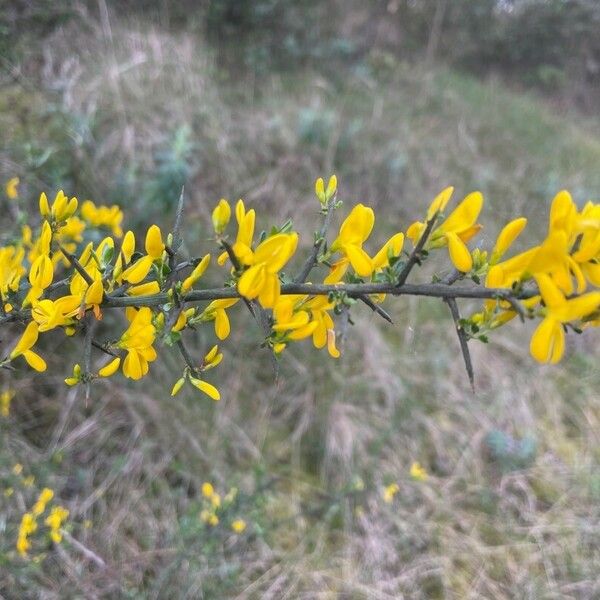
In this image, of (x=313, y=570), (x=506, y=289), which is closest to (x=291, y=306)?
(x=506, y=289)

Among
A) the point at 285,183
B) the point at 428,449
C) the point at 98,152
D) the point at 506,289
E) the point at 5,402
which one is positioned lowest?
the point at 506,289

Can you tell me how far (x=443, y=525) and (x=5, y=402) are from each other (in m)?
1.77

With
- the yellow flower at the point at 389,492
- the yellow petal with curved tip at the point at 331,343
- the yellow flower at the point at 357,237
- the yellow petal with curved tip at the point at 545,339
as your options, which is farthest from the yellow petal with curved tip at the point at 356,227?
the yellow flower at the point at 389,492

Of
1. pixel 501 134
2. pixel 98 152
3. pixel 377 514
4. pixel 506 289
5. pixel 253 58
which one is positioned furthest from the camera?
pixel 501 134

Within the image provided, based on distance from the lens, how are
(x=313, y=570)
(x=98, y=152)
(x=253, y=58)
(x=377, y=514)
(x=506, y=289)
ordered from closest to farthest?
(x=506, y=289), (x=313, y=570), (x=377, y=514), (x=98, y=152), (x=253, y=58)

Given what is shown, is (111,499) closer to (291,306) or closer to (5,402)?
(5,402)

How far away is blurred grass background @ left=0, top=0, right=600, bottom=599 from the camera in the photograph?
2.02 meters

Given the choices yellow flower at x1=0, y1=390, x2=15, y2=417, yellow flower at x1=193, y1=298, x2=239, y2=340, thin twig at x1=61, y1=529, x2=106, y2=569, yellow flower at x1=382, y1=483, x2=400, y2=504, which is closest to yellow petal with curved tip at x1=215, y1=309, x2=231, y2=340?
yellow flower at x1=193, y1=298, x2=239, y2=340

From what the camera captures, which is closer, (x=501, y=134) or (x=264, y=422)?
(x=264, y=422)

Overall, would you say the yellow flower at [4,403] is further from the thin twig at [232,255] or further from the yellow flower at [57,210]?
the thin twig at [232,255]

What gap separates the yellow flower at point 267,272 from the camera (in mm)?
569

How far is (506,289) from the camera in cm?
59

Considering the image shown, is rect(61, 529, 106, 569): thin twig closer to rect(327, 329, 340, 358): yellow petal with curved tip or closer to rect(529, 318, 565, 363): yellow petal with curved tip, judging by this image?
rect(327, 329, 340, 358): yellow petal with curved tip

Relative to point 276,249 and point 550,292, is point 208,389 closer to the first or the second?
point 276,249
